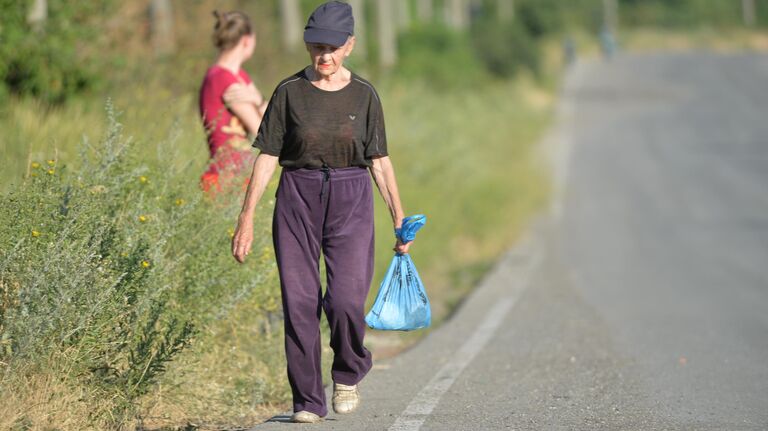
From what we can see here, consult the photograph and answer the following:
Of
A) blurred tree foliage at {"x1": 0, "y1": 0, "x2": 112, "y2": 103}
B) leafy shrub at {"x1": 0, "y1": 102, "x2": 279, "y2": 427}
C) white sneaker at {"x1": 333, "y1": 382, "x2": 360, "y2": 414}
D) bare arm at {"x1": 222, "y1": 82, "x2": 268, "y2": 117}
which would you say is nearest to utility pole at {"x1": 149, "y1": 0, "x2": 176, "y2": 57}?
blurred tree foliage at {"x1": 0, "y1": 0, "x2": 112, "y2": 103}

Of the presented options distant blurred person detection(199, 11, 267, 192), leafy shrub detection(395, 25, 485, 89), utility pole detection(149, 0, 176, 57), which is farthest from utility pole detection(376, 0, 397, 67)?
distant blurred person detection(199, 11, 267, 192)

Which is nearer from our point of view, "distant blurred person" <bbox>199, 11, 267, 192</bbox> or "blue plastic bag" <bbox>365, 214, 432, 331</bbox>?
"blue plastic bag" <bbox>365, 214, 432, 331</bbox>

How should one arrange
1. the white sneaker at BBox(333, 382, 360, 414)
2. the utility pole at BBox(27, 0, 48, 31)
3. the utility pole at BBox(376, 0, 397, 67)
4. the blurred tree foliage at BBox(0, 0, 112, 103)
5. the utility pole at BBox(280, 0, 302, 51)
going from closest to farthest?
the white sneaker at BBox(333, 382, 360, 414) → the blurred tree foliage at BBox(0, 0, 112, 103) → the utility pole at BBox(27, 0, 48, 31) → the utility pole at BBox(280, 0, 302, 51) → the utility pole at BBox(376, 0, 397, 67)

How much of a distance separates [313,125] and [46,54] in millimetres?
6656

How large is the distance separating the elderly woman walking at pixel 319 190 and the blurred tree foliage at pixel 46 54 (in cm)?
604

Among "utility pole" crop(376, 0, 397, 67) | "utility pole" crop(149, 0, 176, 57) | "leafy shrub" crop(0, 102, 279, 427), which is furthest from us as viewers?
"utility pole" crop(376, 0, 397, 67)

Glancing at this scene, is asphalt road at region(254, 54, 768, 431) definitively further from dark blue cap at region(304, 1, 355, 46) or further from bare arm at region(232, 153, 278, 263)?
dark blue cap at region(304, 1, 355, 46)

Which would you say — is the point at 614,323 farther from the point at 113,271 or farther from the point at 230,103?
the point at 113,271

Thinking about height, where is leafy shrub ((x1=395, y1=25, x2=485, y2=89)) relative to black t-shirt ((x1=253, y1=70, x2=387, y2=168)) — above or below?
below

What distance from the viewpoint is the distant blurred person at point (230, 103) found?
7586 millimetres

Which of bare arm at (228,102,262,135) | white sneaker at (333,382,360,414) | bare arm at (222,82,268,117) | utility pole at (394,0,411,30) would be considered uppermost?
bare arm at (222,82,268,117)

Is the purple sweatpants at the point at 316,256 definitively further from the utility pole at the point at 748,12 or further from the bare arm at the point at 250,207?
the utility pole at the point at 748,12

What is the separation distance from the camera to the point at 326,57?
604cm

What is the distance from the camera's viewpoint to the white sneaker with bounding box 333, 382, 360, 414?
21.2ft
